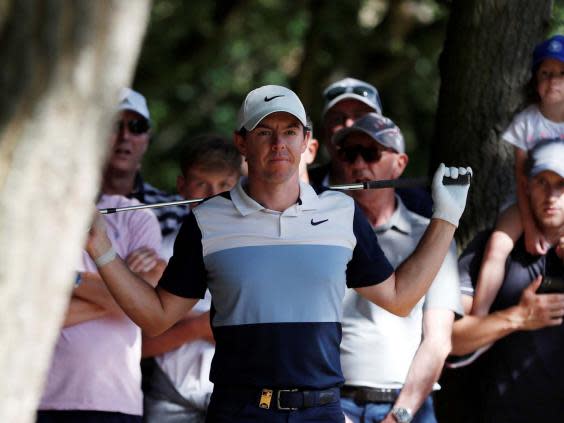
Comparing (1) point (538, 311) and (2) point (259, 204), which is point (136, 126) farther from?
(1) point (538, 311)

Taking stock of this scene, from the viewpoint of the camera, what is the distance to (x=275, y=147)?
471cm

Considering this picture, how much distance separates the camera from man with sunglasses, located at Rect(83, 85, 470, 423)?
4.46m

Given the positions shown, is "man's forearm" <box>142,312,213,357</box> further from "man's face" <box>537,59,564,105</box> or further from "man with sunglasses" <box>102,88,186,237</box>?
"man's face" <box>537,59,564,105</box>

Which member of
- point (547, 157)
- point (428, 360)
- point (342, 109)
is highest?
point (342, 109)

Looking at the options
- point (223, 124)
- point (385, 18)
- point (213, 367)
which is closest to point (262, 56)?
point (223, 124)

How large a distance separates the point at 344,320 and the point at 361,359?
20 centimetres

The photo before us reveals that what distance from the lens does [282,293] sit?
4477 mm

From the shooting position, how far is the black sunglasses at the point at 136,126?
6.57m

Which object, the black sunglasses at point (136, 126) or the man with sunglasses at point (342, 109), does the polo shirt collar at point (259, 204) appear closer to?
the man with sunglasses at point (342, 109)

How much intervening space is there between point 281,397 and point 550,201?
6.78ft

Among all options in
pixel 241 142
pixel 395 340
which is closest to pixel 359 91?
pixel 395 340

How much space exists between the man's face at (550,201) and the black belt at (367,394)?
1.17 m

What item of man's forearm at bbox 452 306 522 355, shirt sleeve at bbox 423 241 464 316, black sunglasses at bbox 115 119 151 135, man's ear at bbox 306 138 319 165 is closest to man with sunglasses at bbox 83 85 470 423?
shirt sleeve at bbox 423 241 464 316

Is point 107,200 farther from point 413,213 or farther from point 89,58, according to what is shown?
point 89,58
